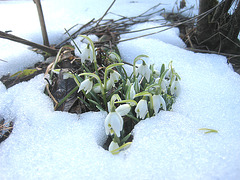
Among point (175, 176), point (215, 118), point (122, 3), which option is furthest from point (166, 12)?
point (175, 176)

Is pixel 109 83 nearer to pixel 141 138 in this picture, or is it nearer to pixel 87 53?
pixel 87 53

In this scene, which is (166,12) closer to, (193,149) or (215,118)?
(215,118)

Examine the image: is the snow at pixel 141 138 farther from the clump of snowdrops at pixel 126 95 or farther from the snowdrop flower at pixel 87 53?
the snowdrop flower at pixel 87 53

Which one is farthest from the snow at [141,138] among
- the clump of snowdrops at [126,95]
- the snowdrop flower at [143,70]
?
the snowdrop flower at [143,70]

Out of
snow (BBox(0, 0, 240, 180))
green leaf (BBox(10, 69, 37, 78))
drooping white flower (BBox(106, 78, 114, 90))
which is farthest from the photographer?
A: green leaf (BBox(10, 69, 37, 78))

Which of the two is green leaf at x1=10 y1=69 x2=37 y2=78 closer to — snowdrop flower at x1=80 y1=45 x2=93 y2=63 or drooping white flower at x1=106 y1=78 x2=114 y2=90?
snowdrop flower at x1=80 y1=45 x2=93 y2=63

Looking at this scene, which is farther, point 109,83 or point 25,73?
point 25,73

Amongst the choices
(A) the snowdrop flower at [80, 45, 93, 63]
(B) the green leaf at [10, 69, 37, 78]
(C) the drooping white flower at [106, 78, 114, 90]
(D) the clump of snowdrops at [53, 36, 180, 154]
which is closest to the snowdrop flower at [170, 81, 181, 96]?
(D) the clump of snowdrops at [53, 36, 180, 154]

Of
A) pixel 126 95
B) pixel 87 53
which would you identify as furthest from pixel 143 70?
pixel 87 53
